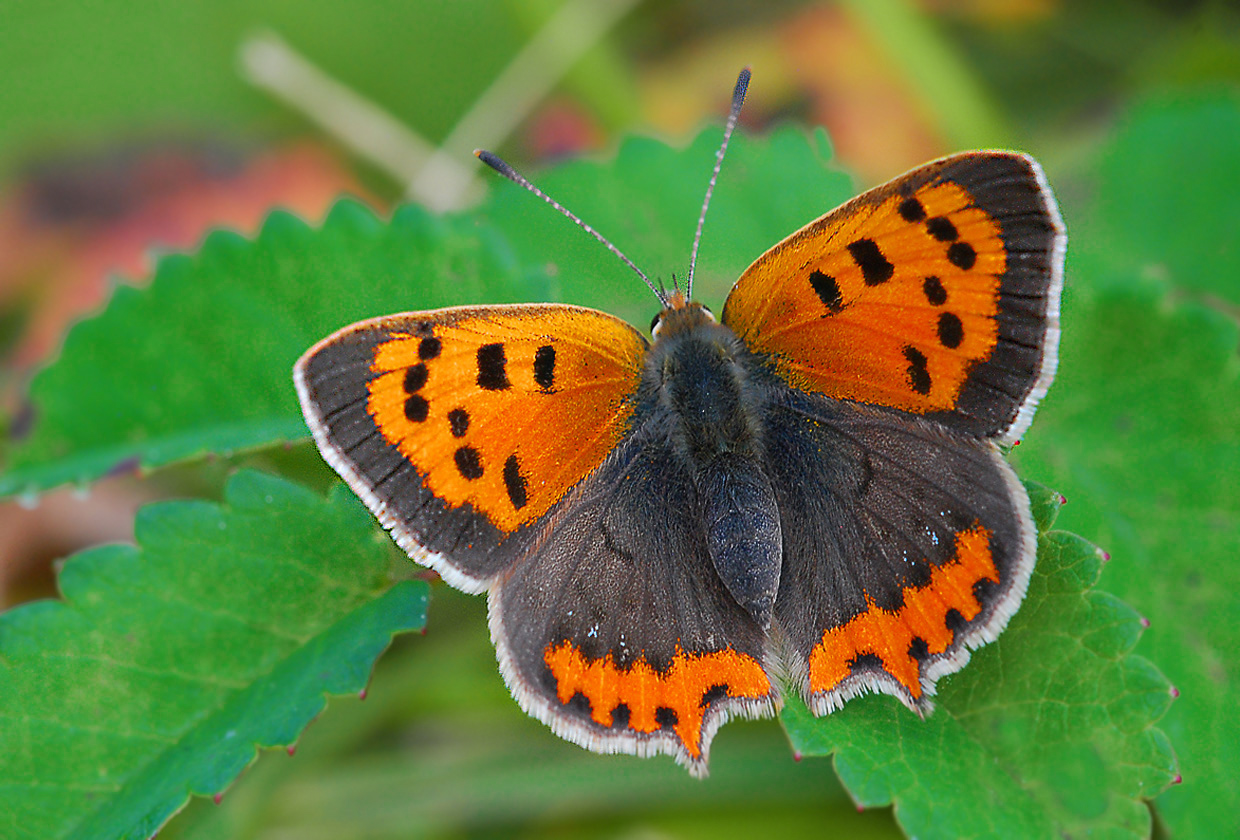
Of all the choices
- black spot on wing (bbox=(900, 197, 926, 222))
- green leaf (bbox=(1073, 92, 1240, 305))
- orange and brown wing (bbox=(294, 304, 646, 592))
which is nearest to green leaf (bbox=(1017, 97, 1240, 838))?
green leaf (bbox=(1073, 92, 1240, 305))

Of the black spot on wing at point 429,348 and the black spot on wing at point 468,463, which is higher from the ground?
the black spot on wing at point 429,348

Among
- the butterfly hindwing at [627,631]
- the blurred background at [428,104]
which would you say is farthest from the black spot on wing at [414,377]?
the blurred background at [428,104]

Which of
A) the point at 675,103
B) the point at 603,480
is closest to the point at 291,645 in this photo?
the point at 603,480

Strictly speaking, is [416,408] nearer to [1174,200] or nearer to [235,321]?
[235,321]

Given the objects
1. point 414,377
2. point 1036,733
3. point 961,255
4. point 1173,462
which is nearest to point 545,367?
point 414,377

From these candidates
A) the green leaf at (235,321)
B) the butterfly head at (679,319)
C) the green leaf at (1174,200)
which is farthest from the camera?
the green leaf at (1174,200)

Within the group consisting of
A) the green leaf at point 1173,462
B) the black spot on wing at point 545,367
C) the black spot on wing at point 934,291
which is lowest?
the green leaf at point 1173,462

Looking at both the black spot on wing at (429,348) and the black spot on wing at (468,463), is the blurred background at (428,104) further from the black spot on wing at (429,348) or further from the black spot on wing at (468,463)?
the black spot on wing at (429,348)
